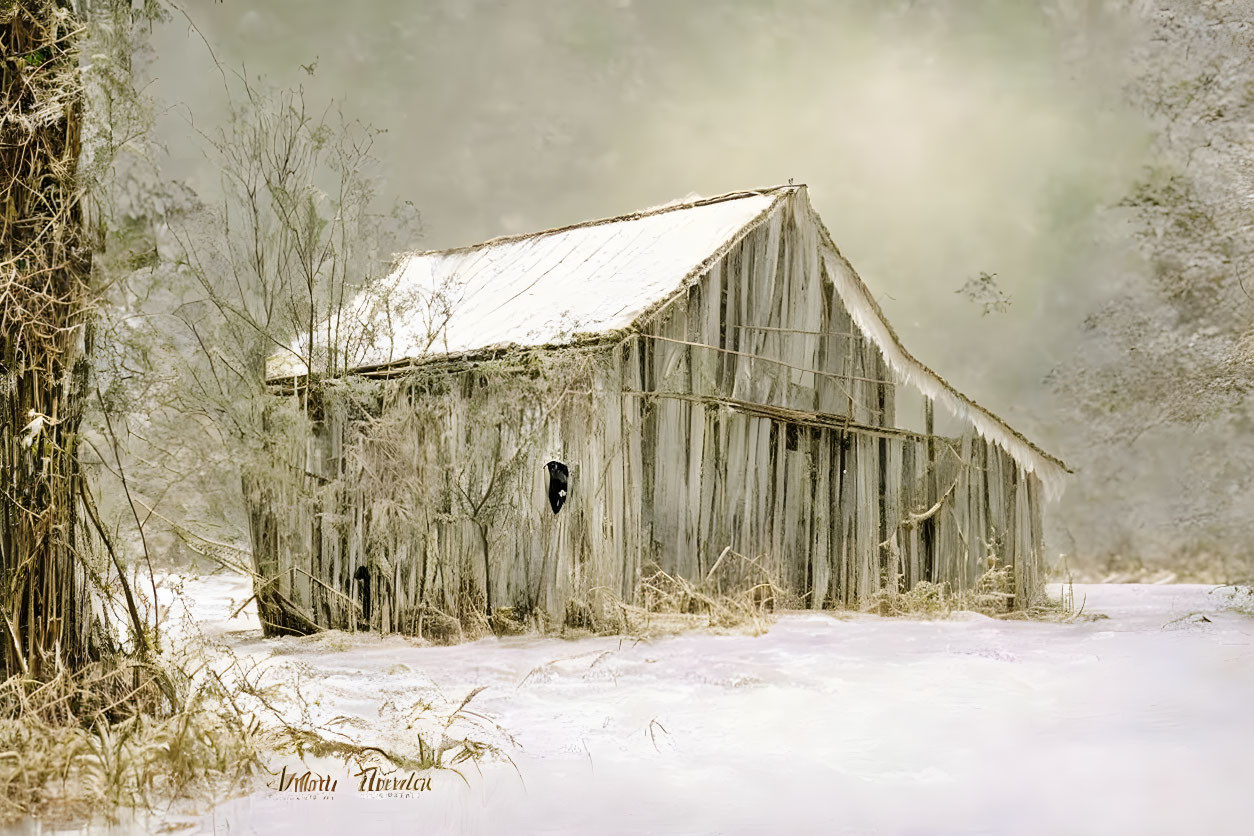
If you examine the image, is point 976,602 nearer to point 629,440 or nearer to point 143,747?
point 629,440

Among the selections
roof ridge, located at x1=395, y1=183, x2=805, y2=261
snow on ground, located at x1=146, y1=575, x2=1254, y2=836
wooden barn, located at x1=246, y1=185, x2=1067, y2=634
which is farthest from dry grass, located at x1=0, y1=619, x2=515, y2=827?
roof ridge, located at x1=395, y1=183, x2=805, y2=261

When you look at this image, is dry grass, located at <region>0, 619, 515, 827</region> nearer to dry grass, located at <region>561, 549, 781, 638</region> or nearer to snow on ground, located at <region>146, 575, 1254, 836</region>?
snow on ground, located at <region>146, 575, 1254, 836</region>

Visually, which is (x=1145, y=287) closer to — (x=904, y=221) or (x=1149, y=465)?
(x=1149, y=465)

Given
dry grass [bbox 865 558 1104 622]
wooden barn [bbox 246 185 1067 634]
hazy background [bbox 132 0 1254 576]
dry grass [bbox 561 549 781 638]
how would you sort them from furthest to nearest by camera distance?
hazy background [bbox 132 0 1254 576], dry grass [bbox 865 558 1104 622], wooden barn [bbox 246 185 1067 634], dry grass [bbox 561 549 781 638]

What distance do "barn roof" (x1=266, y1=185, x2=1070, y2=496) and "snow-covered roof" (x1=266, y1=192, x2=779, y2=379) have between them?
0.07ft

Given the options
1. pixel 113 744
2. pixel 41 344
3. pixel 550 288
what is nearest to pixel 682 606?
pixel 550 288

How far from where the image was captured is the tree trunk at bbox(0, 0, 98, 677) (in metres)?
5.70

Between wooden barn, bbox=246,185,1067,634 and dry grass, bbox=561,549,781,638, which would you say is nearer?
dry grass, bbox=561,549,781,638

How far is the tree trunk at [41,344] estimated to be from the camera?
5.70 metres

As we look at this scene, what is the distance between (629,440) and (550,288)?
2686 millimetres

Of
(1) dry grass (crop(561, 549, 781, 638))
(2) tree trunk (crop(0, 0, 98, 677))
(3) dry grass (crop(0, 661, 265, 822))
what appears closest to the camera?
(3) dry grass (crop(0, 661, 265, 822))

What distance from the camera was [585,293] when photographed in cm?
1322

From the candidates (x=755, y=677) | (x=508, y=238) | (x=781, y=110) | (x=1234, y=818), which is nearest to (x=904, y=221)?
(x=781, y=110)

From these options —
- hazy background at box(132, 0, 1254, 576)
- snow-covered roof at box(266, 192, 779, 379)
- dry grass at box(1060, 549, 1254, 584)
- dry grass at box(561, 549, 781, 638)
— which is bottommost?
dry grass at box(1060, 549, 1254, 584)
